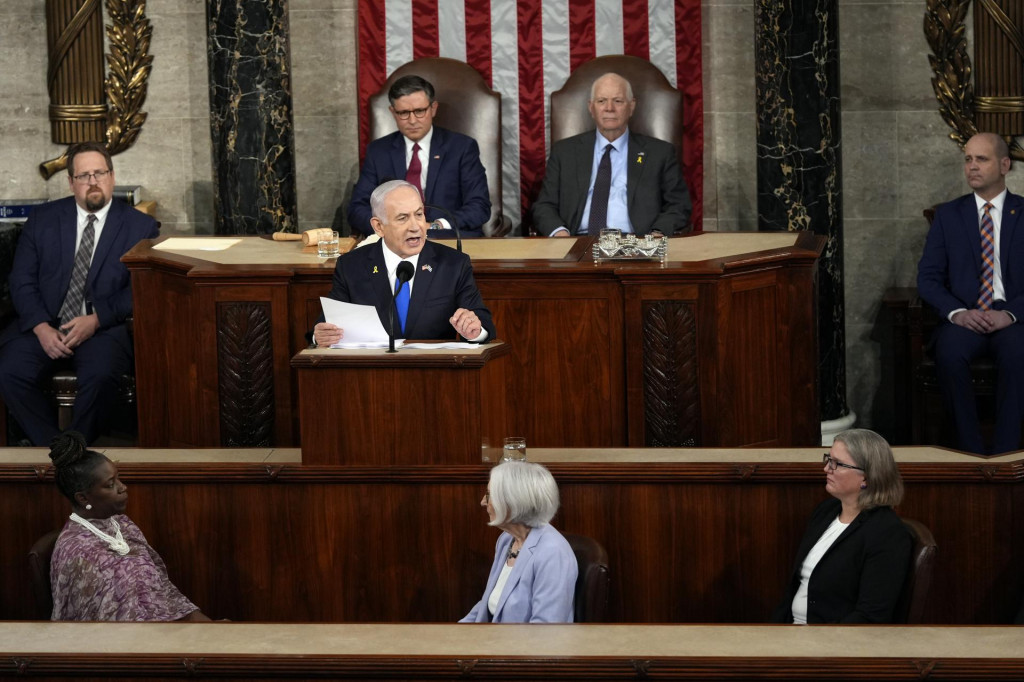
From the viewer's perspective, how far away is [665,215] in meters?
7.66

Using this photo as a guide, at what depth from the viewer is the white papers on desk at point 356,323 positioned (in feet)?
16.5

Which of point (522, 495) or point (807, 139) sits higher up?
point (807, 139)

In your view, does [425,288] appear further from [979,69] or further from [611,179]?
[979,69]

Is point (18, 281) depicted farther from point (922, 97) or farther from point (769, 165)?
point (922, 97)

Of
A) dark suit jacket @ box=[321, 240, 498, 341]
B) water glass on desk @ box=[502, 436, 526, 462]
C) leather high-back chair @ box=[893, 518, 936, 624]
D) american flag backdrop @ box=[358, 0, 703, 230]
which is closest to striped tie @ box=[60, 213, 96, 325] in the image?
american flag backdrop @ box=[358, 0, 703, 230]

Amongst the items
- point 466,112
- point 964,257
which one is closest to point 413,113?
point 466,112

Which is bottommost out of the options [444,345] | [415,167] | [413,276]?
[444,345]

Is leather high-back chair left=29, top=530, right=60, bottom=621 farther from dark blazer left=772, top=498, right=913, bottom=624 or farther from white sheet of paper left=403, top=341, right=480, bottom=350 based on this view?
dark blazer left=772, top=498, right=913, bottom=624

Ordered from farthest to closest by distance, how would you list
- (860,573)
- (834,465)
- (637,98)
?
(637,98)
(834,465)
(860,573)

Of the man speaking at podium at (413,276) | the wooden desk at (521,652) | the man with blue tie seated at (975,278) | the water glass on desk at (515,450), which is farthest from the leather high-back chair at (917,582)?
the man with blue tie seated at (975,278)

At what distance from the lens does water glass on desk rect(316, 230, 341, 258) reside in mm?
6668

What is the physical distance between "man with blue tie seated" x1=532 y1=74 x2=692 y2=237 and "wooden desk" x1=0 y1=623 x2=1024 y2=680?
4196 millimetres

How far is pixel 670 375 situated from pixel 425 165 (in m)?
2.28

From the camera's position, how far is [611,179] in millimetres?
7895
